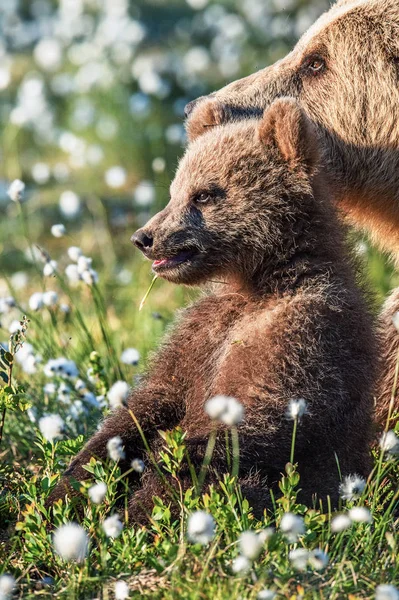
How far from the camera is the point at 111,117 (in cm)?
1022

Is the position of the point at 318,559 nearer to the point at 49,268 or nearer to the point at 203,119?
the point at 203,119

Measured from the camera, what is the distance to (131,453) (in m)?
3.84

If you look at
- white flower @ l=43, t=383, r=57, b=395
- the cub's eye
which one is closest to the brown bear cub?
white flower @ l=43, t=383, r=57, b=395

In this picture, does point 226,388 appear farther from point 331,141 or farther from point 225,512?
point 331,141

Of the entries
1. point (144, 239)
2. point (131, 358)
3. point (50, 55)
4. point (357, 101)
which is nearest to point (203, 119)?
point (144, 239)

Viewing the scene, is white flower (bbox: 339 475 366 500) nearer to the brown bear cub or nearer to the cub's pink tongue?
the brown bear cub

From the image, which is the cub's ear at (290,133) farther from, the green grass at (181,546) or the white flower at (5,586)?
the white flower at (5,586)

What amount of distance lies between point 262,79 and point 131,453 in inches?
91.7

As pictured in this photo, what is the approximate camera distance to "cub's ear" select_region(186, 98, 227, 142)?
430 centimetres

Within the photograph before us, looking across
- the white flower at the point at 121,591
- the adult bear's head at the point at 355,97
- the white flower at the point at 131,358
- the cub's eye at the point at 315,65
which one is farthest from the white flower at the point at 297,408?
the cub's eye at the point at 315,65

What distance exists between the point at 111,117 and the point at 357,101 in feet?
18.1

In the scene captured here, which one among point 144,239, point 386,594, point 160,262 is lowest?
point 386,594

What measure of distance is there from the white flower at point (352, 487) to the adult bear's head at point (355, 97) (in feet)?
5.64

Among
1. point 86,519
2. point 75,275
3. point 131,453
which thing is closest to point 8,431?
point 75,275
